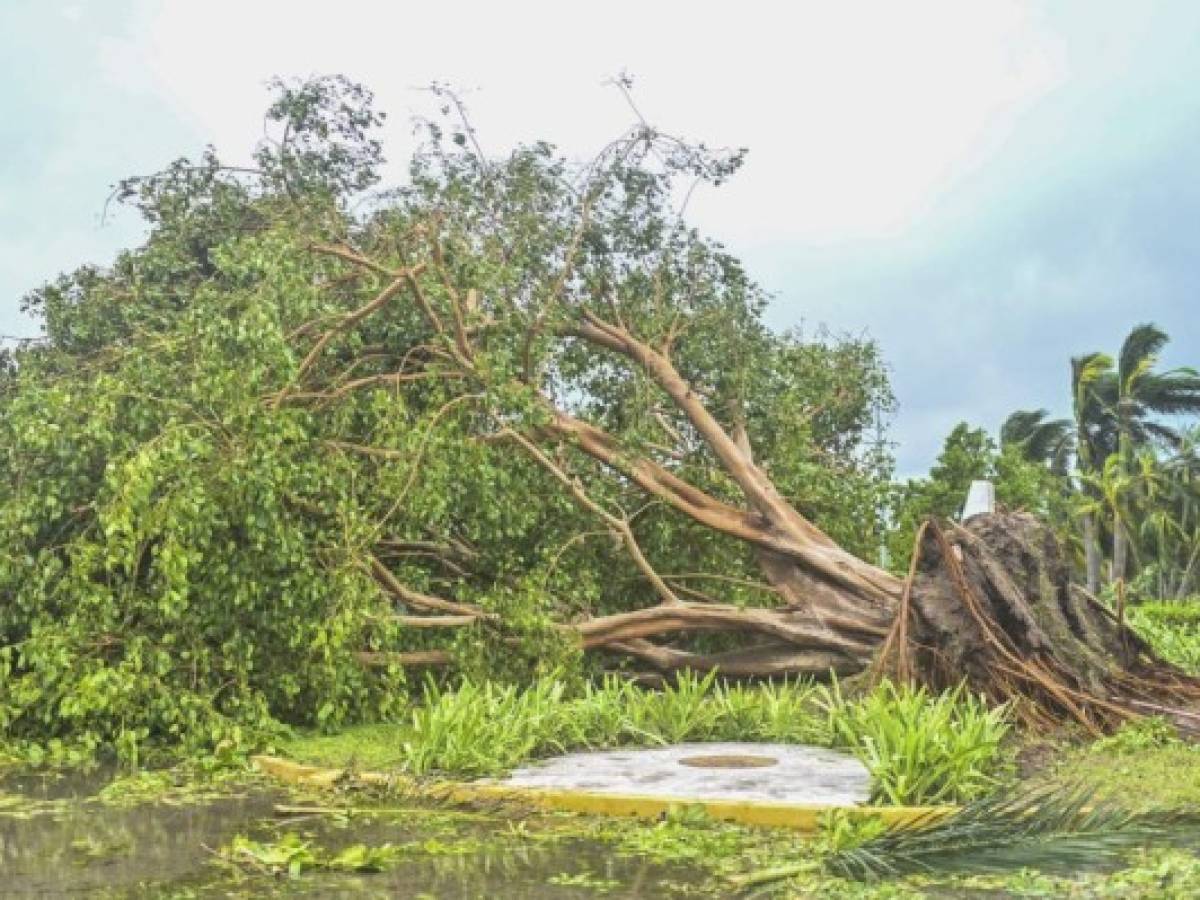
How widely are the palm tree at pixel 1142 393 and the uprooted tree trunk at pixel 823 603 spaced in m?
27.7

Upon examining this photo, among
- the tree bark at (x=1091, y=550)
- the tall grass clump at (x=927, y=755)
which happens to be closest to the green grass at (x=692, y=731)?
the tall grass clump at (x=927, y=755)

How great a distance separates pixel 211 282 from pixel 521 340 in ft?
9.07

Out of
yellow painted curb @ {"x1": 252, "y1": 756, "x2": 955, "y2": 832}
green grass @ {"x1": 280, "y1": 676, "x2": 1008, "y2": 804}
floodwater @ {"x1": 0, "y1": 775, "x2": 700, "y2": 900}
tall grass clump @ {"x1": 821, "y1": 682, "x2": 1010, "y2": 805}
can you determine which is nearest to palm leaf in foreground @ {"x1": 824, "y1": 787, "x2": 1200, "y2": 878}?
yellow painted curb @ {"x1": 252, "y1": 756, "x2": 955, "y2": 832}

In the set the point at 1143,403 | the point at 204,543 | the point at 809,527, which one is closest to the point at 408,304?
the point at 204,543

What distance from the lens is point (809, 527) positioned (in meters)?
13.0

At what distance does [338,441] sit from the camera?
439 inches

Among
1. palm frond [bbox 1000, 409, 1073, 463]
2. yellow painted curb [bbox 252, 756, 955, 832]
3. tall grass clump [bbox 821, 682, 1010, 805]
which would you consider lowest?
yellow painted curb [bbox 252, 756, 955, 832]

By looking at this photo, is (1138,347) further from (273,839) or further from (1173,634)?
(273,839)

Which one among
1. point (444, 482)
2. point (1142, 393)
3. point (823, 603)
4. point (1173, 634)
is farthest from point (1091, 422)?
point (444, 482)

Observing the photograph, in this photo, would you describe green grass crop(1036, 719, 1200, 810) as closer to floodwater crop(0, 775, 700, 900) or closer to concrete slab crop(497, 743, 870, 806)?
concrete slab crop(497, 743, 870, 806)

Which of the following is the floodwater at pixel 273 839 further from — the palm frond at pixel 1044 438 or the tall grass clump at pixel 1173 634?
the palm frond at pixel 1044 438

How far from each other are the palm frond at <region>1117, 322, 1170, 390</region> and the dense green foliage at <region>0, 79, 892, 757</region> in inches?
1014

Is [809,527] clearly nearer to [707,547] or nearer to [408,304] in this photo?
[707,547]

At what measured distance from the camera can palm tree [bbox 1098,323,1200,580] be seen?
125ft
